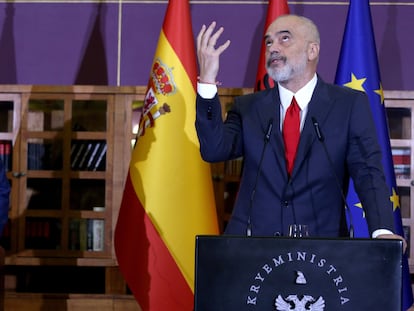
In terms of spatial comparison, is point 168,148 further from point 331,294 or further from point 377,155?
point 331,294

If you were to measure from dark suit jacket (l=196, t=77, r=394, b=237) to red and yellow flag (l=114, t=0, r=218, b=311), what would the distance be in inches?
51.0

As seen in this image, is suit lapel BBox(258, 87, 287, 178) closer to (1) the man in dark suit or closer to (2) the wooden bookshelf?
(1) the man in dark suit

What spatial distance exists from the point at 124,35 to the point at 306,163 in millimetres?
2725

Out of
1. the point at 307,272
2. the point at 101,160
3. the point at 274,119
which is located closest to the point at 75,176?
the point at 101,160

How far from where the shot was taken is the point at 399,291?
1667 mm

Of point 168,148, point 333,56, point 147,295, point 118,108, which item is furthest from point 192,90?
point 333,56

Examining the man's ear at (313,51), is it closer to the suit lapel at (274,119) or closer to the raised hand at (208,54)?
the suit lapel at (274,119)

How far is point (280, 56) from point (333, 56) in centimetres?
242

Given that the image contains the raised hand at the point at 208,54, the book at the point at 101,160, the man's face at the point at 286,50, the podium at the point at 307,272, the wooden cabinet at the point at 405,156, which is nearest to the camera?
the podium at the point at 307,272

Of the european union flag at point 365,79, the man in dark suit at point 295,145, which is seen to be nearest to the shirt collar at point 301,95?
the man in dark suit at point 295,145

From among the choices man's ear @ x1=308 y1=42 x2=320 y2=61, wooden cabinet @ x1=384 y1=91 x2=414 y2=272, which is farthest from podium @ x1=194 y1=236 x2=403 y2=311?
wooden cabinet @ x1=384 y1=91 x2=414 y2=272

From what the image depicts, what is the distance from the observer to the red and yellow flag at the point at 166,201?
3.45 meters

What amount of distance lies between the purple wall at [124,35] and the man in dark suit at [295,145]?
2.29 m

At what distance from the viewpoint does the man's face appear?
7.17 ft
